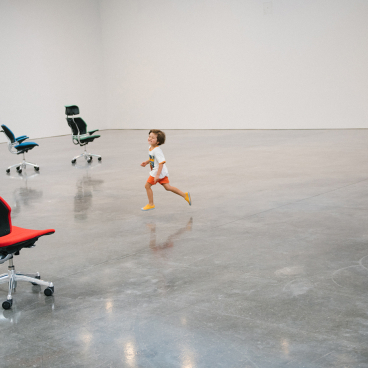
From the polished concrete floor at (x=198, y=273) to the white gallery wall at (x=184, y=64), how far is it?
727 cm

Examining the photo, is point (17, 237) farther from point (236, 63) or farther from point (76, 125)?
point (236, 63)

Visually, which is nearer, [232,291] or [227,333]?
[227,333]

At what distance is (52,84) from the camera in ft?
54.2

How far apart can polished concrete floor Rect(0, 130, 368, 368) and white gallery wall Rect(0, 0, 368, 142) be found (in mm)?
7267

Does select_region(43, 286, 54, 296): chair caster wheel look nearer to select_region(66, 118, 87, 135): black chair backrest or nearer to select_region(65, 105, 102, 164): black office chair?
select_region(65, 105, 102, 164): black office chair

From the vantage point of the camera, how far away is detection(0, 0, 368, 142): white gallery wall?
13703 mm

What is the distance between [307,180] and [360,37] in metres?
8.09

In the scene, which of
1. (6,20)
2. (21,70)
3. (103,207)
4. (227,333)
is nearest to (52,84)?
(21,70)

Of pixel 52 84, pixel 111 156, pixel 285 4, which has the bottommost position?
pixel 111 156

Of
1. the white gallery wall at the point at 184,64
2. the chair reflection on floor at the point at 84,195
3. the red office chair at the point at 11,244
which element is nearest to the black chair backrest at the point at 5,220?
the red office chair at the point at 11,244

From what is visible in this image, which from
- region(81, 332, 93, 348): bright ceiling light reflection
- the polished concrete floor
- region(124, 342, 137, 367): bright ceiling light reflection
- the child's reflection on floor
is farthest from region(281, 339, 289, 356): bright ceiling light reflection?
the child's reflection on floor

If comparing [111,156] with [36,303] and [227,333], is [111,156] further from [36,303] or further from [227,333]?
[227,333]

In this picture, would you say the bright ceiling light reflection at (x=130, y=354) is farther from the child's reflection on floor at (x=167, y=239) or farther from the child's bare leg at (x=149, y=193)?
the child's bare leg at (x=149, y=193)

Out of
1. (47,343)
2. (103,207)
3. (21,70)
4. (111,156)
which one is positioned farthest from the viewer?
(21,70)
